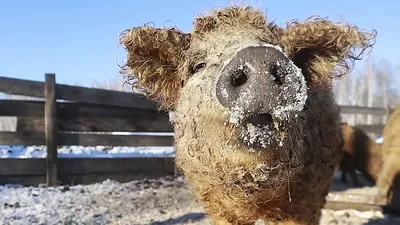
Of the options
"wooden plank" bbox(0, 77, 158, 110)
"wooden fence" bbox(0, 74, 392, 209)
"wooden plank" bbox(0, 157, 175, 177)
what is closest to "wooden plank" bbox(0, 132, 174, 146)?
"wooden fence" bbox(0, 74, 392, 209)

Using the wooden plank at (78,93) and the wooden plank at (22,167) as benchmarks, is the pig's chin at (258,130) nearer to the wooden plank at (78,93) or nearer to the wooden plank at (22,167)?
the wooden plank at (78,93)

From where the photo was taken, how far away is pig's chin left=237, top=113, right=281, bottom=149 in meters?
2.40

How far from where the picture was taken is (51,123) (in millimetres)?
8078

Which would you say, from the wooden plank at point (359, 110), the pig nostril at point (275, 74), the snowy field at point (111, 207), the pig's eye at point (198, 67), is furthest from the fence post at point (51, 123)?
the wooden plank at point (359, 110)

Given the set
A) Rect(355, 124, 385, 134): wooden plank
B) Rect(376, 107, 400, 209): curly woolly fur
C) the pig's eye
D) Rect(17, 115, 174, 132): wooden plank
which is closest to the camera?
the pig's eye

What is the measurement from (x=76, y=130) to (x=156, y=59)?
5296mm

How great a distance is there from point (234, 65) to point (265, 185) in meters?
0.79

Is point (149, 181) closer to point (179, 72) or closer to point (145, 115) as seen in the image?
point (145, 115)

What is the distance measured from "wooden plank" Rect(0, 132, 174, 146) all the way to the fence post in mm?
175

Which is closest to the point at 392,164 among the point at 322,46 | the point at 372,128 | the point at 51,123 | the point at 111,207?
the point at 111,207

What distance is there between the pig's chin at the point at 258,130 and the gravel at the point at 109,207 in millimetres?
3654

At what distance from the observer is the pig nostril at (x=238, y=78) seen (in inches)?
92.5

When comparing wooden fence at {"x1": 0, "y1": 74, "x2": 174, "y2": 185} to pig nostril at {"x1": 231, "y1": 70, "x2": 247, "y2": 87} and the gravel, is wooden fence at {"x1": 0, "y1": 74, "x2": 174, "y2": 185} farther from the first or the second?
pig nostril at {"x1": 231, "y1": 70, "x2": 247, "y2": 87}

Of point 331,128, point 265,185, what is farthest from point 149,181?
point 265,185
